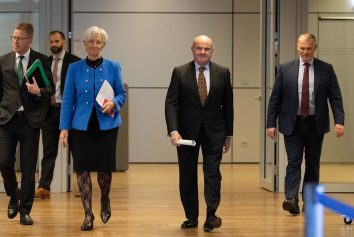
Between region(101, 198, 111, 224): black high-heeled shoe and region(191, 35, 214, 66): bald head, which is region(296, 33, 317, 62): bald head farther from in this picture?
region(101, 198, 111, 224): black high-heeled shoe

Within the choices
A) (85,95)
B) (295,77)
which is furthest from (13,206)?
(295,77)

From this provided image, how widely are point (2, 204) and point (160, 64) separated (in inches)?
207

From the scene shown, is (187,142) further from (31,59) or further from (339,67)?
(339,67)

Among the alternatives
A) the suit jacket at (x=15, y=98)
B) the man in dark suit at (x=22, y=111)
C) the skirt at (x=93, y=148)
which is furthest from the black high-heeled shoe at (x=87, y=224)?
the suit jacket at (x=15, y=98)

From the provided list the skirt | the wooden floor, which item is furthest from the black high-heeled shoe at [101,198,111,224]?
the skirt

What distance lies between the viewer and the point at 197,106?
6301mm

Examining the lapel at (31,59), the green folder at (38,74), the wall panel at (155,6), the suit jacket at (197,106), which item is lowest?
the suit jacket at (197,106)

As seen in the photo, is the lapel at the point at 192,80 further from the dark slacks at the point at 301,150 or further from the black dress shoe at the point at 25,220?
the black dress shoe at the point at 25,220

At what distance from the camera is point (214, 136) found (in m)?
6.29

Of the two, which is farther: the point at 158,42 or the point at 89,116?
the point at 158,42

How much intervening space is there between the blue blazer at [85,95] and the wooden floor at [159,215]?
0.81m

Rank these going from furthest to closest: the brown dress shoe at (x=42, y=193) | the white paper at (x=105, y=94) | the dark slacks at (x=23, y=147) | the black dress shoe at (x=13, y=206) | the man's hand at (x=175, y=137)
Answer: the brown dress shoe at (x=42, y=193) < the black dress shoe at (x=13, y=206) < the dark slacks at (x=23, y=147) < the white paper at (x=105, y=94) < the man's hand at (x=175, y=137)

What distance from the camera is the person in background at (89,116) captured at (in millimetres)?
6234

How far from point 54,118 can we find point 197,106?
2400 mm
